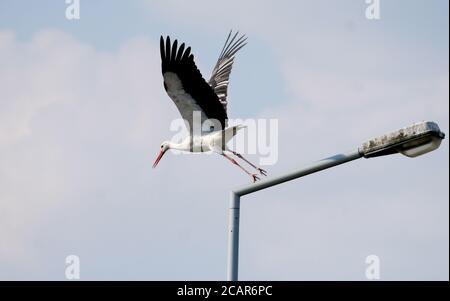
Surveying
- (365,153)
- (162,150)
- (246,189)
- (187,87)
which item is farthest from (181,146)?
(365,153)

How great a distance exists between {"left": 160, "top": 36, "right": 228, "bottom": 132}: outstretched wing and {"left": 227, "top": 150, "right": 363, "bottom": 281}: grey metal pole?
17.7 ft

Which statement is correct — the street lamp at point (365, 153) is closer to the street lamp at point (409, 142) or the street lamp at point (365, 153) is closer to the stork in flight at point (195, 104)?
the street lamp at point (409, 142)

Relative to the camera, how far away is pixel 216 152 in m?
13.8

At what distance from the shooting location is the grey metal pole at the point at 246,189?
711cm

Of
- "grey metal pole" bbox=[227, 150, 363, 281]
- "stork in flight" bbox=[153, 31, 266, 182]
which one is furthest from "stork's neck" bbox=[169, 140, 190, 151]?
"grey metal pole" bbox=[227, 150, 363, 281]

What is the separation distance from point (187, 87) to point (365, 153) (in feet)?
20.6

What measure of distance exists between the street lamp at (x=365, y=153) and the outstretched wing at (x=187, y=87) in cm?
540

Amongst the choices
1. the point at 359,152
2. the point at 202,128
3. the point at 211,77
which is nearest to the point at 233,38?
the point at 211,77

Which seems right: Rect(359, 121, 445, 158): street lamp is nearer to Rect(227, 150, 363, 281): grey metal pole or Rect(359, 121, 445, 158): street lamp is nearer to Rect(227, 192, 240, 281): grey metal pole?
Rect(227, 150, 363, 281): grey metal pole

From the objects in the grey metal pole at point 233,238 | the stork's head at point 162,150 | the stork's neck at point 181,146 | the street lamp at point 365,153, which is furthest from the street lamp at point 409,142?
the stork's head at point 162,150

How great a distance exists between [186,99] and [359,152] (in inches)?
257

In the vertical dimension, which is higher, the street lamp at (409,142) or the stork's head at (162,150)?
the stork's head at (162,150)

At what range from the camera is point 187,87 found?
509 inches
